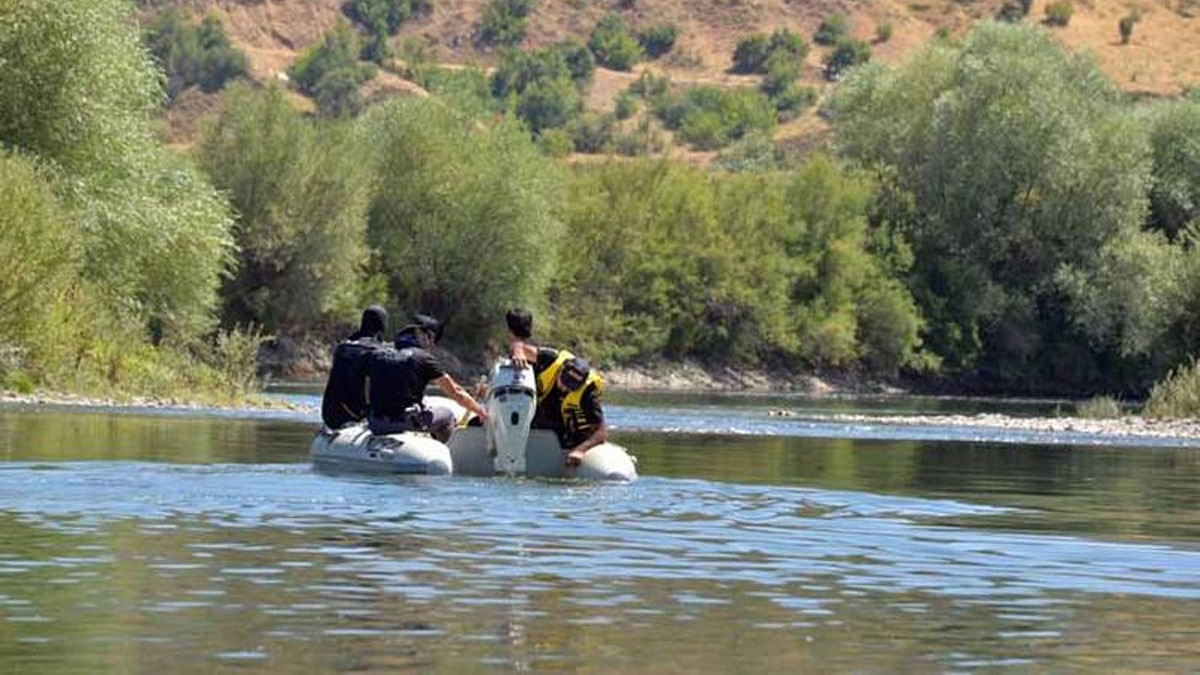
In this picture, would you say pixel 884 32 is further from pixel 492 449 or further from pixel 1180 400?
pixel 492 449

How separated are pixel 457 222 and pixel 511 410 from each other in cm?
5800

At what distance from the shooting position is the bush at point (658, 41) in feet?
640

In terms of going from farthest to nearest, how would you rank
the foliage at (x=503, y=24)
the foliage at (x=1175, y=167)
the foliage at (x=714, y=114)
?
the foliage at (x=503, y=24) → the foliage at (x=714, y=114) → the foliage at (x=1175, y=167)

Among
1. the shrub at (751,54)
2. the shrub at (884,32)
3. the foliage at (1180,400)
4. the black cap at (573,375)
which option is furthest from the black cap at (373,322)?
the shrub at (884,32)

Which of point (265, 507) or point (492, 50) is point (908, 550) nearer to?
point (265, 507)

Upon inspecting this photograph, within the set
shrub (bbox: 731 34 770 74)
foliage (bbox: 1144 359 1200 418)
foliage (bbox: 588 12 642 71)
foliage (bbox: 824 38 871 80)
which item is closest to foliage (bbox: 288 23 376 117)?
foliage (bbox: 588 12 642 71)

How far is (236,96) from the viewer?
272 feet

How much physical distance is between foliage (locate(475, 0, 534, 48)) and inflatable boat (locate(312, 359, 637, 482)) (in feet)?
535

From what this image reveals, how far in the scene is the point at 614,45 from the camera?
633ft

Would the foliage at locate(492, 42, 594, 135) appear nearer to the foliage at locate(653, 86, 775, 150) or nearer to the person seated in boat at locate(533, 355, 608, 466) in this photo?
the foliage at locate(653, 86, 775, 150)

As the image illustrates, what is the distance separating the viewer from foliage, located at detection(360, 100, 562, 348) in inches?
3420

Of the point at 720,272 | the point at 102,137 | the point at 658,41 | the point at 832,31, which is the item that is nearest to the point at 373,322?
the point at 102,137

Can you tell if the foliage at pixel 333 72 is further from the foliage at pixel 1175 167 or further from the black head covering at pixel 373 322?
the black head covering at pixel 373 322

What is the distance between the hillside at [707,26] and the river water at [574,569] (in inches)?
5876
